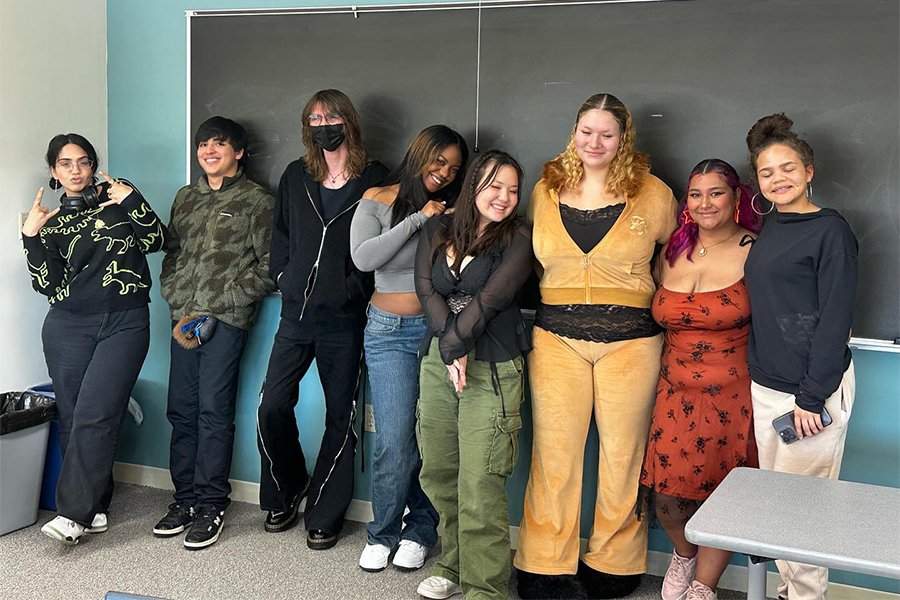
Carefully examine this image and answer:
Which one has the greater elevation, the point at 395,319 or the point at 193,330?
the point at 395,319

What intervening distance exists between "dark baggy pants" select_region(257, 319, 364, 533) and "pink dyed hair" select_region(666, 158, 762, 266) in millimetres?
1149

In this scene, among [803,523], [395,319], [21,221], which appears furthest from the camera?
[21,221]

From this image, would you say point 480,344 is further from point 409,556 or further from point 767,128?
point 767,128

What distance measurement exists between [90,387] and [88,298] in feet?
1.08

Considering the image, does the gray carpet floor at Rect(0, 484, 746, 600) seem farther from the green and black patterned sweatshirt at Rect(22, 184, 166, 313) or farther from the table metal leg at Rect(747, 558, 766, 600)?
the table metal leg at Rect(747, 558, 766, 600)

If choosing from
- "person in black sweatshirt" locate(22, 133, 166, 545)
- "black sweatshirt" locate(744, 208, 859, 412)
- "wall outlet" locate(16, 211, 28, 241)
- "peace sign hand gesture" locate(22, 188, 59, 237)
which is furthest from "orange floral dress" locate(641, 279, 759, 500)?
"wall outlet" locate(16, 211, 28, 241)

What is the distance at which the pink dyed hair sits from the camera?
8.41 ft

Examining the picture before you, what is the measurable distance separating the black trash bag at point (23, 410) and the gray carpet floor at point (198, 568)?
16.4 inches

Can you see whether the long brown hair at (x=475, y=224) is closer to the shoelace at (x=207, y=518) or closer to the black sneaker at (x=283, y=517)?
the black sneaker at (x=283, y=517)

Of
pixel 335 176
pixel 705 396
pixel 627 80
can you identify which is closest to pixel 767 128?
pixel 627 80

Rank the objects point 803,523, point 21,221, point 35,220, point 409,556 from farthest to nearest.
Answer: point 21,221 < point 35,220 < point 409,556 < point 803,523

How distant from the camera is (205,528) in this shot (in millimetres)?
3180

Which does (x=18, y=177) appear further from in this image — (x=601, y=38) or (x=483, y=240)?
(x=601, y=38)

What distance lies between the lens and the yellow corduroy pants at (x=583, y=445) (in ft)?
8.69
